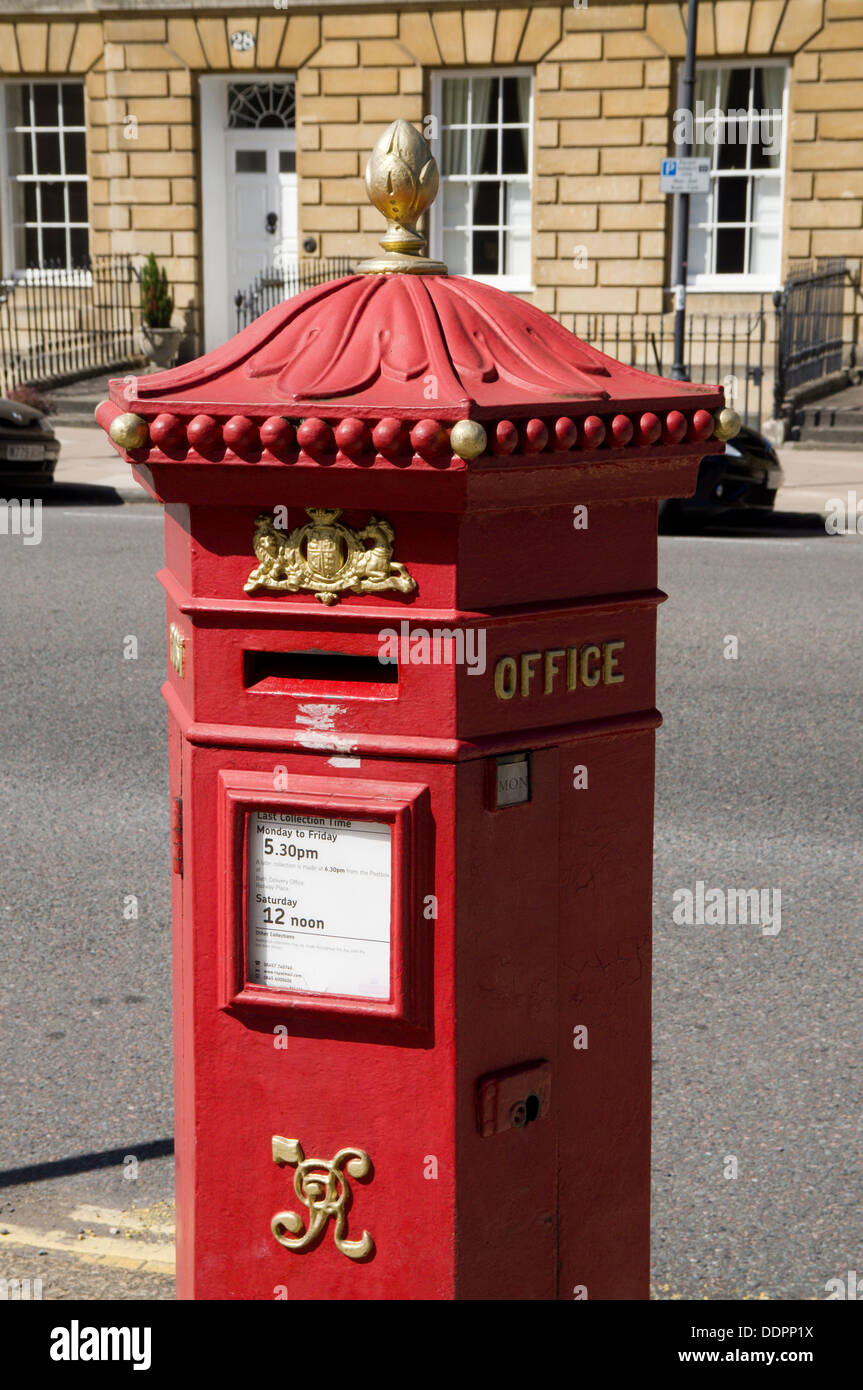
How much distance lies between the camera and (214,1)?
22.1 m

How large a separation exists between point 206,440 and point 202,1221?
1152 mm

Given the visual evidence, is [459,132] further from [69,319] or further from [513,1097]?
[513,1097]

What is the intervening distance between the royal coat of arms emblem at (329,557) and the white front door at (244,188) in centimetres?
2143

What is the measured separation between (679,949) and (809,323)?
16.4 metres

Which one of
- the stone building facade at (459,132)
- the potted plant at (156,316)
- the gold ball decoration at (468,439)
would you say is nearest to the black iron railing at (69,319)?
the potted plant at (156,316)

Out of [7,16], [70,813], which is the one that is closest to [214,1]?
[7,16]

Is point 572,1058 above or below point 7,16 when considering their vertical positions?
below

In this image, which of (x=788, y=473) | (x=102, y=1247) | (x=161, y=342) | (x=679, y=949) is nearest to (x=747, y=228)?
(x=788, y=473)

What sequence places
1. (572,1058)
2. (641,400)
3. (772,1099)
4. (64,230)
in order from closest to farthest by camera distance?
(641,400) → (572,1058) → (772,1099) → (64,230)

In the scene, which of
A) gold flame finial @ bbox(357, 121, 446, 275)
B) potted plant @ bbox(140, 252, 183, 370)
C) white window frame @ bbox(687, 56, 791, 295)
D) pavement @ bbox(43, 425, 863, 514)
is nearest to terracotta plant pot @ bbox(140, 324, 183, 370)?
potted plant @ bbox(140, 252, 183, 370)

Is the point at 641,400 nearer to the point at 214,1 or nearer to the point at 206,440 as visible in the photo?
the point at 206,440

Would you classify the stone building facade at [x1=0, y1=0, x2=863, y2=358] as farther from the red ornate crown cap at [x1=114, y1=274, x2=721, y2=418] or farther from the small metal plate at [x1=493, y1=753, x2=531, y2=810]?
the small metal plate at [x1=493, y1=753, x2=531, y2=810]

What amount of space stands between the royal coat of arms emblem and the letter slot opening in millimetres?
101
